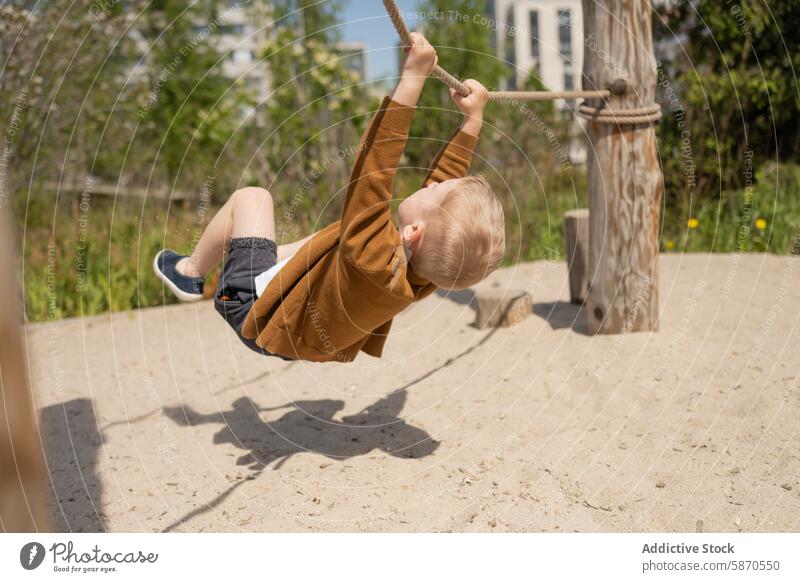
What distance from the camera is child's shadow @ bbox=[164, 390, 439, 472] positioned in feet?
11.8

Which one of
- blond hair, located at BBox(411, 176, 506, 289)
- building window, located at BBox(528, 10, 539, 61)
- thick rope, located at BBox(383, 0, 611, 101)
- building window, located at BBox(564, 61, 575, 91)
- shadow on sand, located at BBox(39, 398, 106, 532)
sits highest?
building window, located at BBox(528, 10, 539, 61)

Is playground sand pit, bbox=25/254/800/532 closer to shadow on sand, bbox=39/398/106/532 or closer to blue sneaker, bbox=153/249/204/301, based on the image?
shadow on sand, bbox=39/398/106/532

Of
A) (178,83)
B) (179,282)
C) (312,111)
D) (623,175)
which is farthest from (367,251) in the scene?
(178,83)

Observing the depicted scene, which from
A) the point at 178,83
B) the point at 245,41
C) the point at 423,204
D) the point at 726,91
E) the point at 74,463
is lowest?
the point at 74,463

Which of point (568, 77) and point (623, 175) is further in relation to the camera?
point (568, 77)

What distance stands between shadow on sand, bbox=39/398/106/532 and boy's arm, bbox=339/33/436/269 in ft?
5.14

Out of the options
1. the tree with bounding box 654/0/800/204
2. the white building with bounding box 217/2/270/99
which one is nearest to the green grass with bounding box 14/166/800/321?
the tree with bounding box 654/0/800/204

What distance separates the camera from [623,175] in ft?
14.2

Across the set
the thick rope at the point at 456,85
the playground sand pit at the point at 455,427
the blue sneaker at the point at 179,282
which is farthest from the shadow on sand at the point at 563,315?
the blue sneaker at the point at 179,282

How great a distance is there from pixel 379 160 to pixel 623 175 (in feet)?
7.28

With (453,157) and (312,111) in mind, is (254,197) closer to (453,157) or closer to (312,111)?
(453,157)

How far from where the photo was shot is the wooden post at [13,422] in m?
1.84
